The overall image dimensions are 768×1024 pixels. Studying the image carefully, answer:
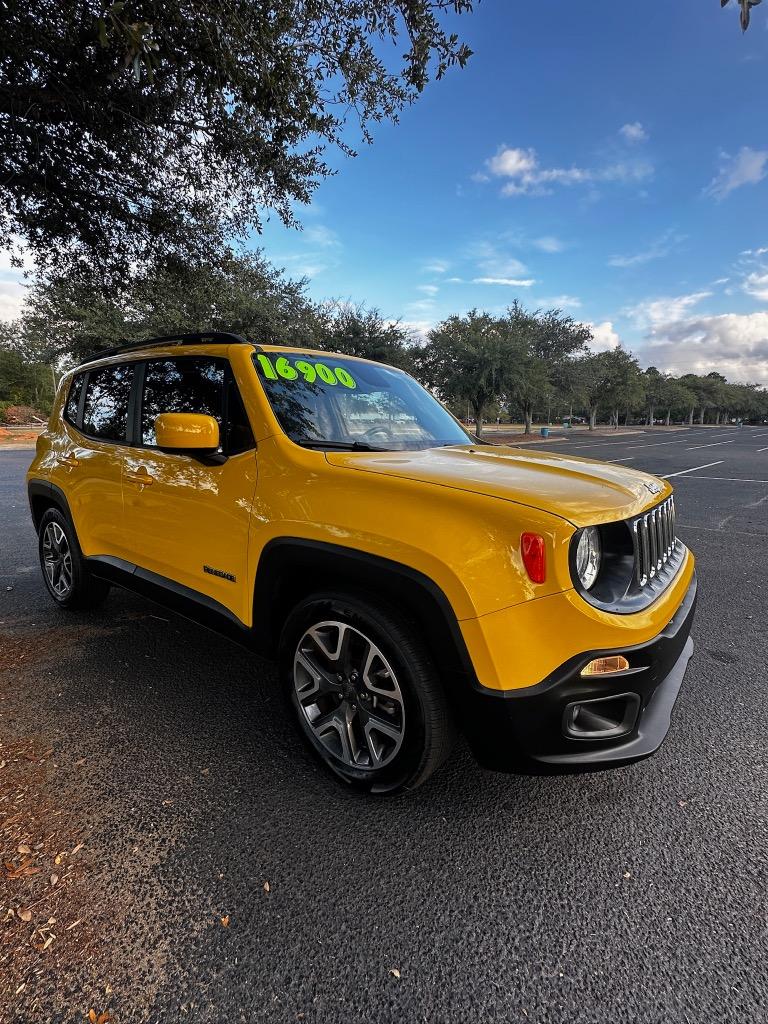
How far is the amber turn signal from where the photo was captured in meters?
1.67

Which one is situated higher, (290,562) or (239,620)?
(290,562)

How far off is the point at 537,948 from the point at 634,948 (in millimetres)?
291

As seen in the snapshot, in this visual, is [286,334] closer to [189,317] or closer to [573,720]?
[189,317]

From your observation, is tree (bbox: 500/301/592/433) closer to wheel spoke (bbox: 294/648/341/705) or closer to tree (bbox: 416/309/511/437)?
tree (bbox: 416/309/511/437)

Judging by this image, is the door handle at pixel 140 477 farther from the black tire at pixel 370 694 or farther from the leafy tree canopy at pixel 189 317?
the leafy tree canopy at pixel 189 317

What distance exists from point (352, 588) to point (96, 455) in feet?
7.98

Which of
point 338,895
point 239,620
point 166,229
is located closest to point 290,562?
point 239,620

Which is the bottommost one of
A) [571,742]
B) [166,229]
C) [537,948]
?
[537,948]

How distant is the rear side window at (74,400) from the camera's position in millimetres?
3933

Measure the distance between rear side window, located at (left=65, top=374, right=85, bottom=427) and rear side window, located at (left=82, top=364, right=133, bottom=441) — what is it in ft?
0.49

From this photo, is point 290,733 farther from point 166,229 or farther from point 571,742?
point 166,229

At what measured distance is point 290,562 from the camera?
7.13ft

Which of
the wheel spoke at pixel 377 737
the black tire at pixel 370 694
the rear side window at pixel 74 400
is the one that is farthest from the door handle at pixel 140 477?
the wheel spoke at pixel 377 737

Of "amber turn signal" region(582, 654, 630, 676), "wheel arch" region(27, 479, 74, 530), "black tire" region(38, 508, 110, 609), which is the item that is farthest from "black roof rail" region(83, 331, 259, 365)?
"amber turn signal" region(582, 654, 630, 676)
